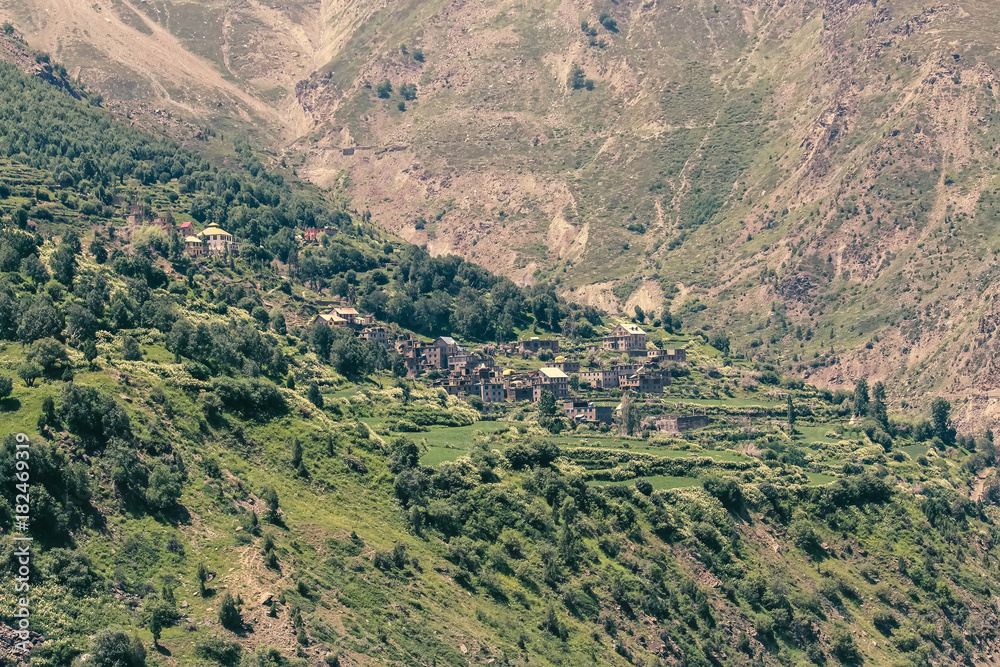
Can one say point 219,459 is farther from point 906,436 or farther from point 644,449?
point 906,436

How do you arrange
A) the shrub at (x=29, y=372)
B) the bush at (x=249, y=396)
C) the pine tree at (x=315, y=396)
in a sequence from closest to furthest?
the shrub at (x=29, y=372)
the bush at (x=249, y=396)
the pine tree at (x=315, y=396)

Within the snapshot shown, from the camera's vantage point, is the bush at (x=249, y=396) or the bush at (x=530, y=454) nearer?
the bush at (x=249, y=396)

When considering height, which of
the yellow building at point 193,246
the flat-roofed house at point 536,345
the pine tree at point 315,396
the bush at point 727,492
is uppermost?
the yellow building at point 193,246

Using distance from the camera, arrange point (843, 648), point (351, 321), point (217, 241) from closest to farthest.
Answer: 1. point (843, 648)
2. point (351, 321)
3. point (217, 241)

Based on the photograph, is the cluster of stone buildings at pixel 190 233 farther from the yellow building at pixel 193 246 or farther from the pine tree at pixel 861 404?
the pine tree at pixel 861 404

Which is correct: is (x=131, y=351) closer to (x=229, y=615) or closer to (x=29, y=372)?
(x=29, y=372)

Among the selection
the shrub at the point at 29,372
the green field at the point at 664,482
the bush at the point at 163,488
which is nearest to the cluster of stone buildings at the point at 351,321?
the green field at the point at 664,482

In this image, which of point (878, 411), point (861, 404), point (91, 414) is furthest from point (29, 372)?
point (878, 411)

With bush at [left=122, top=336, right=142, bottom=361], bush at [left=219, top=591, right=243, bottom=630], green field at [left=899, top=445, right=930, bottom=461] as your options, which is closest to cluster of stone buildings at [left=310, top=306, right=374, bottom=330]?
bush at [left=122, top=336, right=142, bottom=361]

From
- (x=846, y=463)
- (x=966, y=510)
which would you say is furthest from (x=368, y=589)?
(x=966, y=510)

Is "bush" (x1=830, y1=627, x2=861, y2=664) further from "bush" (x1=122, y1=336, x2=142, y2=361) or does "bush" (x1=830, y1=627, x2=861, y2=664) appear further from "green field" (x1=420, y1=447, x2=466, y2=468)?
"bush" (x1=122, y1=336, x2=142, y2=361)
